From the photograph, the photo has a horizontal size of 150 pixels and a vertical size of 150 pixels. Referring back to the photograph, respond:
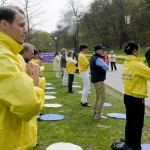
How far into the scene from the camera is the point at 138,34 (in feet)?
155

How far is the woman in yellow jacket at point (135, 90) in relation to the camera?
10.9ft

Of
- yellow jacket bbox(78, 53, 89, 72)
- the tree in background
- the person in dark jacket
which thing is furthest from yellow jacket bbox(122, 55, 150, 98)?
the tree in background

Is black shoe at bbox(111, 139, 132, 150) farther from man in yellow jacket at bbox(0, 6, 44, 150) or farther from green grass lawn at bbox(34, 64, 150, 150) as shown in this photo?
man in yellow jacket at bbox(0, 6, 44, 150)

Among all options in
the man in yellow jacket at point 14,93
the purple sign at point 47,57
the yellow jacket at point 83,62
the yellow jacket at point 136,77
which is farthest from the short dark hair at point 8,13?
the purple sign at point 47,57

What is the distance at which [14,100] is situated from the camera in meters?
1.18

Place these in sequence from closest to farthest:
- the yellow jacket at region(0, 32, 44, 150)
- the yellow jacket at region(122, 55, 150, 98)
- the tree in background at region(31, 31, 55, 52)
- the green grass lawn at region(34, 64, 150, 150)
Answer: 1. the yellow jacket at region(0, 32, 44, 150)
2. the yellow jacket at region(122, 55, 150, 98)
3. the green grass lawn at region(34, 64, 150, 150)
4. the tree in background at region(31, 31, 55, 52)

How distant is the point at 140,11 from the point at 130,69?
44999mm

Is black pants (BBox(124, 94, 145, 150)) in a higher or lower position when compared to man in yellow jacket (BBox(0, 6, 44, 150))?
lower

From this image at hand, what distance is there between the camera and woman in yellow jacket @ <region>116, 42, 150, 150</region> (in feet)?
10.9

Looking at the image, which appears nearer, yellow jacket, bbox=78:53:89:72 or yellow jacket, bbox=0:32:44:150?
yellow jacket, bbox=0:32:44:150

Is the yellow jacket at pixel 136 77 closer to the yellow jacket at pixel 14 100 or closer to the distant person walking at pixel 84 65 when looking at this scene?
the yellow jacket at pixel 14 100

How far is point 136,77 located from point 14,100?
8.60 ft

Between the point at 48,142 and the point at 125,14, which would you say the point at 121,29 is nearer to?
the point at 125,14

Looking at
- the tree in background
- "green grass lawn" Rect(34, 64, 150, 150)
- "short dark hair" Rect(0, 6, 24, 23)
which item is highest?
the tree in background
